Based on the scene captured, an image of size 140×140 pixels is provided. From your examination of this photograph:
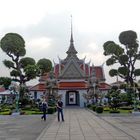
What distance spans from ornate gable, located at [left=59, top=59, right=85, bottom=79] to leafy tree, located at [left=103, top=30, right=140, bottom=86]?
15.2 metres

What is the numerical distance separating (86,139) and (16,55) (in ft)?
138

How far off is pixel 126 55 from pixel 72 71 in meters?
18.6

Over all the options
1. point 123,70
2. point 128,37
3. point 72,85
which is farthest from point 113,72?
point 72,85

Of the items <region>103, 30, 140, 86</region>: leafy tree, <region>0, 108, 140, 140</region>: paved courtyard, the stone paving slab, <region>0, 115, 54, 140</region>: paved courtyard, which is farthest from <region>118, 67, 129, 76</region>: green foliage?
the stone paving slab

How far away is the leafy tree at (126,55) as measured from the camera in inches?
1964

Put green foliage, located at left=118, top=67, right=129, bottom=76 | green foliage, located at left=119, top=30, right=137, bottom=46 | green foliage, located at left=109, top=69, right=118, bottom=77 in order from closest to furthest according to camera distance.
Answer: green foliage, located at left=119, top=30, right=137, bottom=46 → green foliage, located at left=118, top=67, right=129, bottom=76 → green foliage, located at left=109, top=69, right=118, bottom=77

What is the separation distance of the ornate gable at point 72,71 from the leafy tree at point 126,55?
49.9 ft

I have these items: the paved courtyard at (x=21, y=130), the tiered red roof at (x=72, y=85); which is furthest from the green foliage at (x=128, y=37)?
the paved courtyard at (x=21, y=130)

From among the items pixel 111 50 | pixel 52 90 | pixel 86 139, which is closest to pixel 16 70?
pixel 52 90

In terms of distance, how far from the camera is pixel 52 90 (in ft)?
165

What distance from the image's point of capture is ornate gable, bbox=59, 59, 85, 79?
65.9m

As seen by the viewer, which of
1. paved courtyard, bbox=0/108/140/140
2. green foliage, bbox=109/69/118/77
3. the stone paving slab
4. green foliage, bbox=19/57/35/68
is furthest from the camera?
green foliage, bbox=19/57/35/68

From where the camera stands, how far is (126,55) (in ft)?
164

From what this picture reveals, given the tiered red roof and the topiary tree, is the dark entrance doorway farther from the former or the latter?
→ the topiary tree
